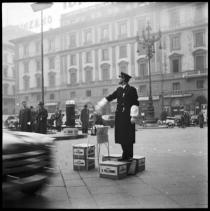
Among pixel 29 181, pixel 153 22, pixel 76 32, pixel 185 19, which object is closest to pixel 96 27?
pixel 76 32

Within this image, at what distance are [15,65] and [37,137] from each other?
3.82 feet

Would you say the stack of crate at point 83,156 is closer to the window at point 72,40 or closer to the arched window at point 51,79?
the arched window at point 51,79

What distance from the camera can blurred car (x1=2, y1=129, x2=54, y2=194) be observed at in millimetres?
3424

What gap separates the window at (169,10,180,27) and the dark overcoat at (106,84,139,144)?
1.13m

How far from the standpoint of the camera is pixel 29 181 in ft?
11.6

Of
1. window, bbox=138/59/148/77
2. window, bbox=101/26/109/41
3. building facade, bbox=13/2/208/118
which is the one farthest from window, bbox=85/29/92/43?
window, bbox=138/59/148/77

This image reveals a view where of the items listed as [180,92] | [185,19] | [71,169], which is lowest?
[71,169]

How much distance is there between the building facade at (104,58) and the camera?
4574 millimetres

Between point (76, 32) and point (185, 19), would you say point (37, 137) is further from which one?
point (185, 19)

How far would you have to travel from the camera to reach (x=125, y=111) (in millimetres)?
5203

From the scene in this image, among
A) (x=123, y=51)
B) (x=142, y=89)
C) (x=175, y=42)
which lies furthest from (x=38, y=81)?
(x=175, y=42)

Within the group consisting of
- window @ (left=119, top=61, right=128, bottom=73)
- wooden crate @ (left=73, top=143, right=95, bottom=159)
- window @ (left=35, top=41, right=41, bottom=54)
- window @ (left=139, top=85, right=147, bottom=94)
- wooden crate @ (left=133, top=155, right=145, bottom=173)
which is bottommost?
wooden crate @ (left=133, top=155, right=145, bottom=173)

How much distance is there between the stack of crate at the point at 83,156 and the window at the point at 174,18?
2.47 m

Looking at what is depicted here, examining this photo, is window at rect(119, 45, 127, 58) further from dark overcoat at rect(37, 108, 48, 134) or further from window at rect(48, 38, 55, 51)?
dark overcoat at rect(37, 108, 48, 134)
